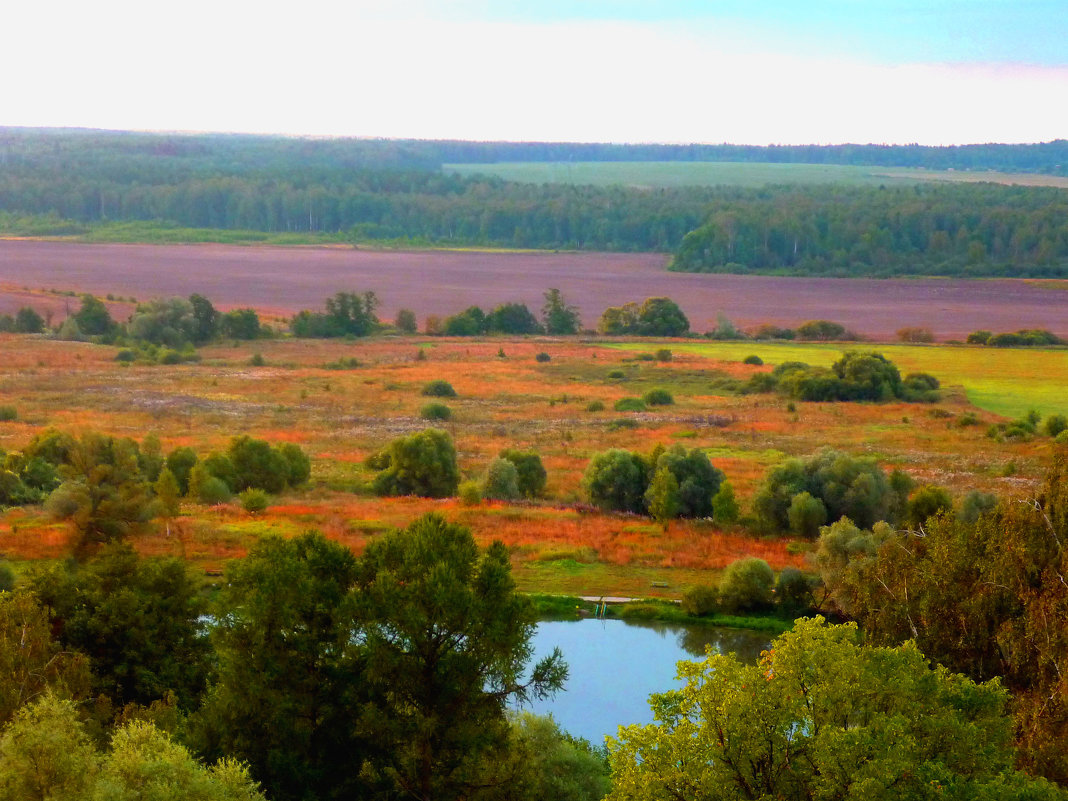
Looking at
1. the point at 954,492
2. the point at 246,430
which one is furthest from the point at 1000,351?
the point at 246,430

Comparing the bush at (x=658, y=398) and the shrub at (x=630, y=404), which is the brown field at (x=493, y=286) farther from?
the shrub at (x=630, y=404)

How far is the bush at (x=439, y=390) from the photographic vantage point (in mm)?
66625

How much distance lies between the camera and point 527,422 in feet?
193

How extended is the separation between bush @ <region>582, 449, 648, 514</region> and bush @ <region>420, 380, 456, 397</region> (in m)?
25.4

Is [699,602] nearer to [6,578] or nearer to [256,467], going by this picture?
[6,578]

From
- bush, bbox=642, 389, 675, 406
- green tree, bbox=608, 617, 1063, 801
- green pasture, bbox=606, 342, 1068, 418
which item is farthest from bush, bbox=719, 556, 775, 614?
green pasture, bbox=606, 342, 1068, 418

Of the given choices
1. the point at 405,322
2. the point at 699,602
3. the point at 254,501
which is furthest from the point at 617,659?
the point at 405,322

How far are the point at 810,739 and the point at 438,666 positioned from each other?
5.38 meters

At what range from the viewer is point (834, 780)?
39.0ft

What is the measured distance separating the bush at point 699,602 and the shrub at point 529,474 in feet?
41.4

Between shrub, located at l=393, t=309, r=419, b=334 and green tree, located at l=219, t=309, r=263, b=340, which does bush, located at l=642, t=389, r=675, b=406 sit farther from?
green tree, located at l=219, t=309, r=263, b=340

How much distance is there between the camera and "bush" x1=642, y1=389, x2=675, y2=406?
2562 inches

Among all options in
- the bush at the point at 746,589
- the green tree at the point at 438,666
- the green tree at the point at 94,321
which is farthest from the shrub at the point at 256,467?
the green tree at the point at 94,321

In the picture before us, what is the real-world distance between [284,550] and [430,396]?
49.5 meters
